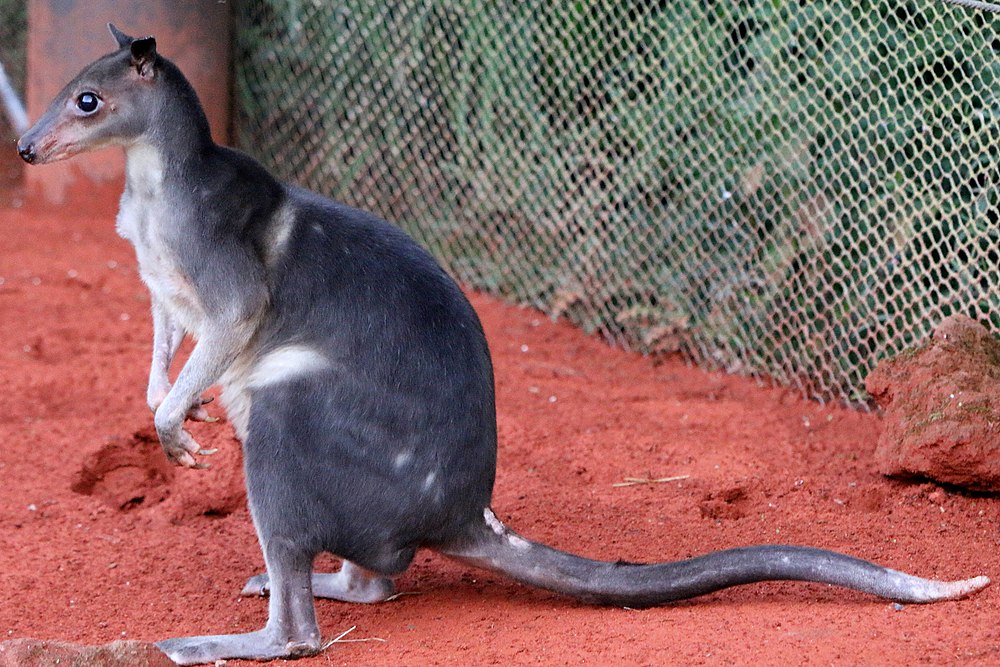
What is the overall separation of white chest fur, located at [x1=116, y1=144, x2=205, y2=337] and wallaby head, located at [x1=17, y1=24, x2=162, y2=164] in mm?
94

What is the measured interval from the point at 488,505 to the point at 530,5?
367 centimetres

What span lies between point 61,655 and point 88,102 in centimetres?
165

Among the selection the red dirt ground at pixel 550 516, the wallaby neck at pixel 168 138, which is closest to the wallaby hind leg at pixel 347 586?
the red dirt ground at pixel 550 516

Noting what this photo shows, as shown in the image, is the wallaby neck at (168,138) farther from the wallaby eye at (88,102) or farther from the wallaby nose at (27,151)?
the wallaby nose at (27,151)

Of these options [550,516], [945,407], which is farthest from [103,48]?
[945,407]

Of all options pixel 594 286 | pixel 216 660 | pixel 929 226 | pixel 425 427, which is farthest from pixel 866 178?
pixel 216 660

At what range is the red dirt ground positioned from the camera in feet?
10.9

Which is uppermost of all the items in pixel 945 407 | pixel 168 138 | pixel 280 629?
pixel 168 138

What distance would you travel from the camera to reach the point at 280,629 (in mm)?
3422

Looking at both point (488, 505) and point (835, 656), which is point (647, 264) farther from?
point (835, 656)

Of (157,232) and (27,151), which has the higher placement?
(27,151)

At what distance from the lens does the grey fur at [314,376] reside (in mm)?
3434

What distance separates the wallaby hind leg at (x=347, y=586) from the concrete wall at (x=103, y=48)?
14.3 feet

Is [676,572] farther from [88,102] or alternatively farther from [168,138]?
[88,102]
